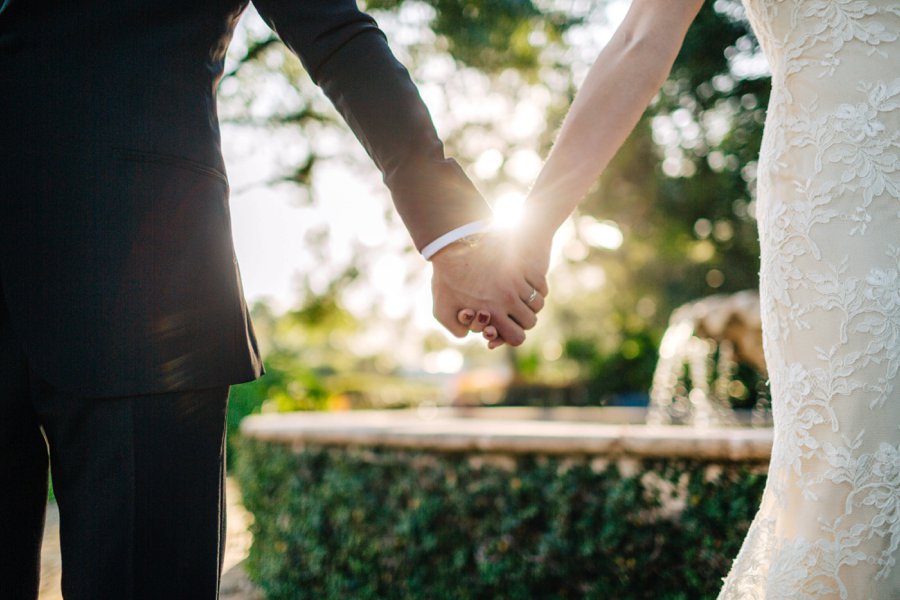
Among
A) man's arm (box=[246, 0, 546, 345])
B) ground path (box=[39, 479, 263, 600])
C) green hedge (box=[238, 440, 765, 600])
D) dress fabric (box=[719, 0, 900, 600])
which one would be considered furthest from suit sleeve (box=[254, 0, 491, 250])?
ground path (box=[39, 479, 263, 600])

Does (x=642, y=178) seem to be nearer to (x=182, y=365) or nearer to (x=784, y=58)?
(x=784, y=58)

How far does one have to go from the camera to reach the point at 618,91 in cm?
170

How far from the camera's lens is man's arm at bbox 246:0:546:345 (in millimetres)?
1489

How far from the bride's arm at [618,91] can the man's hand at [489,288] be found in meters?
0.23

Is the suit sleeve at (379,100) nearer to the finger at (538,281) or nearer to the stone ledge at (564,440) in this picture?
the finger at (538,281)

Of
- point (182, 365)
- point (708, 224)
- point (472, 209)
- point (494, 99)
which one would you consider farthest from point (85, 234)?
point (708, 224)

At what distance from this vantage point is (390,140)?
5.04ft

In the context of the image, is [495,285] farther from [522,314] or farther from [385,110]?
[385,110]

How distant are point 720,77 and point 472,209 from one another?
7042 mm

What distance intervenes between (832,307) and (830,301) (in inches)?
0.5

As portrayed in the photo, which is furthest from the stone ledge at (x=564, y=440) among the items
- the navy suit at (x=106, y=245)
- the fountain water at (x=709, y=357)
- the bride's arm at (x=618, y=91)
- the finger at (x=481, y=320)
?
the fountain water at (x=709, y=357)

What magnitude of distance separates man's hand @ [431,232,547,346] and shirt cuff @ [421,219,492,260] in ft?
0.12

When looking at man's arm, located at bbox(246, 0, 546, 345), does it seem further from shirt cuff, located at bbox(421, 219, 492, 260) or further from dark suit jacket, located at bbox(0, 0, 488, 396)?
dark suit jacket, located at bbox(0, 0, 488, 396)

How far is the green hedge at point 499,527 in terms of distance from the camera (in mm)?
2904
